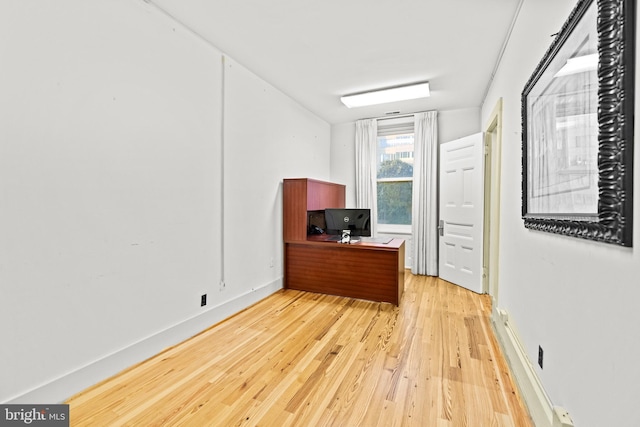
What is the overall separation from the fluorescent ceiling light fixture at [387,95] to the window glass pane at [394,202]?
1624mm

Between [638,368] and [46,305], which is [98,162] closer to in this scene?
[46,305]

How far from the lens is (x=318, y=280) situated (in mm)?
3830

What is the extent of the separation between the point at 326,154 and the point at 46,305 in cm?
438

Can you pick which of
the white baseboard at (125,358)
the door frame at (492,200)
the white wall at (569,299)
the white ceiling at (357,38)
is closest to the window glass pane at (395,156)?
the white ceiling at (357,38)

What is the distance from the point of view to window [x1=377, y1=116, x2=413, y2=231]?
201 inches

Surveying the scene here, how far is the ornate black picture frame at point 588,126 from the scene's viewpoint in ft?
2.85

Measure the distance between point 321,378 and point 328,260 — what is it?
1.86m

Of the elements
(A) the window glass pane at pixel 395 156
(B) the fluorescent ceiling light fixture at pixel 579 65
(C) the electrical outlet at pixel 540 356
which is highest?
(A) the window glass pane at pixel 395 156

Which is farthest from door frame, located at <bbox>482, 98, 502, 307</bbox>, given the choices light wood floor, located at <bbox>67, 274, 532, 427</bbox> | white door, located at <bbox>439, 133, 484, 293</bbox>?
light wood floor, located at <bbox>67, 274, 532, 427</bbox>

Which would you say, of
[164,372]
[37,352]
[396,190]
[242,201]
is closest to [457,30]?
[242,201]

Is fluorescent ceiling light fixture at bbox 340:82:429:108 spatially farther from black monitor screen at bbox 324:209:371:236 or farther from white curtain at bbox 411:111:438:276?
black monitor screen at bbox 324:209:371:236

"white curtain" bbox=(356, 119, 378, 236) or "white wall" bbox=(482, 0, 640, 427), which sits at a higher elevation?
"white curtain" bbox=(356, 119, 378, 236)

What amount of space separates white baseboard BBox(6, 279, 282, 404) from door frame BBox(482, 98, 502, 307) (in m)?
2.68

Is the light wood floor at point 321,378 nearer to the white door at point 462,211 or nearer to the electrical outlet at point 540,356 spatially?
the electrical outlet at point 540,356
